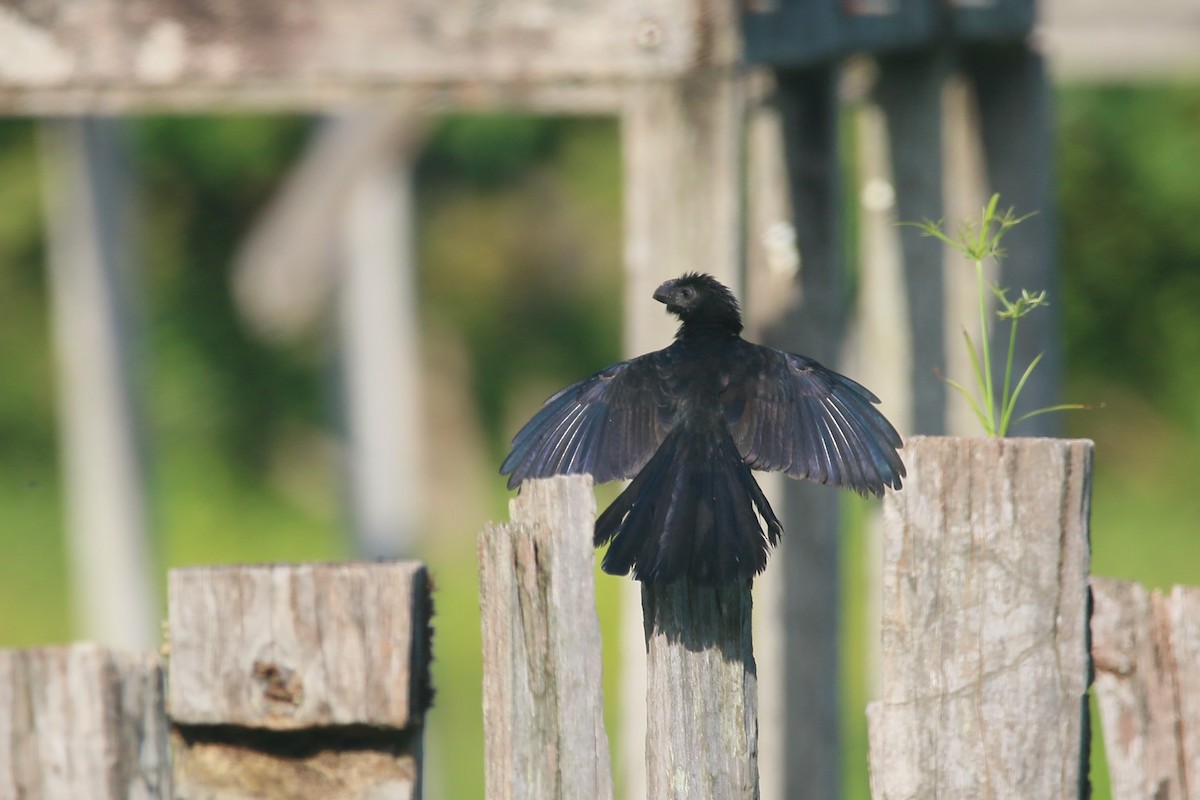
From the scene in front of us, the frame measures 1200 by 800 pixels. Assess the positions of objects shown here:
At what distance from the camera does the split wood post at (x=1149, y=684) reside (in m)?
2.27

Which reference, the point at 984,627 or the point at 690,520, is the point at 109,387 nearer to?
the point at 690,520

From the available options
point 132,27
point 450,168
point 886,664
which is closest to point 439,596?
point 450,168

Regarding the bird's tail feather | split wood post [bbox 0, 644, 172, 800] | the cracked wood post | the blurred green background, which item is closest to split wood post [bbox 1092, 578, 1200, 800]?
the cracked wood post

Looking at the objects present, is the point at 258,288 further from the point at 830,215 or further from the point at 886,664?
the point at 886,664

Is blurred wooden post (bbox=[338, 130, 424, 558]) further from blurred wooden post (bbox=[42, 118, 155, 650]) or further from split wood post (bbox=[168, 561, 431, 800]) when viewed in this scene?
split wood post (bbox=[168, 561, 431, 800])

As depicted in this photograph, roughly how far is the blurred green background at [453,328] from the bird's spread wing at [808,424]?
8.64m

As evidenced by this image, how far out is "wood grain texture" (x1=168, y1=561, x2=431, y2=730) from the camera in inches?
87.0

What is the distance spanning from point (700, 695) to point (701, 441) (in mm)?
499

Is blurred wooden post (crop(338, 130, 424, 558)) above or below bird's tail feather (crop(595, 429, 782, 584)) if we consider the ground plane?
above

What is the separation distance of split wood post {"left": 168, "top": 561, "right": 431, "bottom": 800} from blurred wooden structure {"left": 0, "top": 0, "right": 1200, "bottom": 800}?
86 centimetres

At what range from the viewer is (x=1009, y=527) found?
211 cm

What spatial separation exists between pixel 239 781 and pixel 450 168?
36.8ft

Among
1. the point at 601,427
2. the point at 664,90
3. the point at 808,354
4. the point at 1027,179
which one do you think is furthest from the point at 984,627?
the point at 1027,179

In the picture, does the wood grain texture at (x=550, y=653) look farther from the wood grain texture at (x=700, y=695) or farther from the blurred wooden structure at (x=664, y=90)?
the blurred wooden structure at (x=664, y=90)
